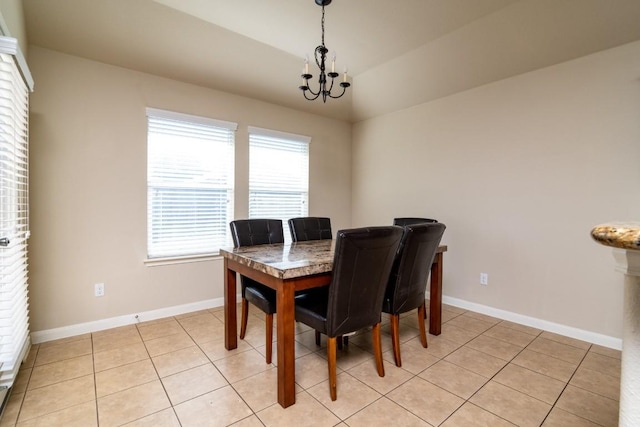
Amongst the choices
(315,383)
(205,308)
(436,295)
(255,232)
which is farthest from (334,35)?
(205,308)

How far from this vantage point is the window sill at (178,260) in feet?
9.93

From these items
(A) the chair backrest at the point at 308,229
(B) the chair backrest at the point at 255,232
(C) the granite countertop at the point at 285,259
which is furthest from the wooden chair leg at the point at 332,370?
(A) the chair backrest at the point at 308,229

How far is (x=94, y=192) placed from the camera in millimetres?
2736

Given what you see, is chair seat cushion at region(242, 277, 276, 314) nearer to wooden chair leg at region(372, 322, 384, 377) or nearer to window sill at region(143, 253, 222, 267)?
wooden chair leg at region(372, 322, 384, 377)

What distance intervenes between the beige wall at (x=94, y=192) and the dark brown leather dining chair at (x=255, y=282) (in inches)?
38.9

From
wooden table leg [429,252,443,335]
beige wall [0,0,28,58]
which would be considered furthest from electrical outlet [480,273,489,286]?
beige wall [0,0,28,58]

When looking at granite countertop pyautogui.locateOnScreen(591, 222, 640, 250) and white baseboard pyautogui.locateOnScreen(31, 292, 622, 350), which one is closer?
granite countertop pyautogui.locateOnScreen(591, 222, 640, 250)

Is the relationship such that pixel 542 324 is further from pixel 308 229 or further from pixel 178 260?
pixel 178 260

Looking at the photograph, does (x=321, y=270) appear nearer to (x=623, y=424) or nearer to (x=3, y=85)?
(x=623, y=424)

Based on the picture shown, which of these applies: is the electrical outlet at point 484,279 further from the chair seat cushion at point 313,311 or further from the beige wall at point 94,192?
the beige wall at point 94,192

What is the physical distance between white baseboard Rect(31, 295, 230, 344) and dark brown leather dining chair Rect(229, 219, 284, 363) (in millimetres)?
854

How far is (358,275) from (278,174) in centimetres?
248

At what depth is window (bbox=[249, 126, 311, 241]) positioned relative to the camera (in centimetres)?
374

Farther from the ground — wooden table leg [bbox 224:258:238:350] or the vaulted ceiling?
the vaulted ceiling
